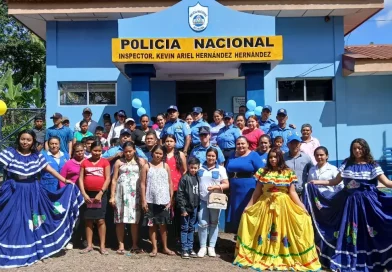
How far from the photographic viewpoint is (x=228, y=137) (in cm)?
707

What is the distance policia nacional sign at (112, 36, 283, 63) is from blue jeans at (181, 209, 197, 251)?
4634 mm

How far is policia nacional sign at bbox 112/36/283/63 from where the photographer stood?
370 inches

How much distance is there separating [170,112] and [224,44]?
2765 mm

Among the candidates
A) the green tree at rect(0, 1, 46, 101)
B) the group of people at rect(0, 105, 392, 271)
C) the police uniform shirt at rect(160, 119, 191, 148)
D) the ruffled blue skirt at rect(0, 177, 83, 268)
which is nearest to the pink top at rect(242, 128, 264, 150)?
the group of people at rect(0, 105, 392, 271)

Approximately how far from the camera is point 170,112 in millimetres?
7535

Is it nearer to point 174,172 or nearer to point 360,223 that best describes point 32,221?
point 174,172

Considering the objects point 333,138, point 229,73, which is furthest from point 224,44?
point 333,138

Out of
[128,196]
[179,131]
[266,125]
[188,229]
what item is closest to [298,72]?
[266,125]

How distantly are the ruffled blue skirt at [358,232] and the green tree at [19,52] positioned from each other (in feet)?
55.9

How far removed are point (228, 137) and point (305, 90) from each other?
5756mm

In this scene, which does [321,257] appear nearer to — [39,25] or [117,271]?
[117,271]

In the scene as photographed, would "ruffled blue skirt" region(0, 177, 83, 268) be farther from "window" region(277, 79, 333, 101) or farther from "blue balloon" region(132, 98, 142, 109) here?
"window" region(277, 79, 333, 101)

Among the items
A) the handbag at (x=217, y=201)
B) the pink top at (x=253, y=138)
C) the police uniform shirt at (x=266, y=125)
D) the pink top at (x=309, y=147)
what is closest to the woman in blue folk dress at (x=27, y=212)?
the handbag at (x=217, y=201)

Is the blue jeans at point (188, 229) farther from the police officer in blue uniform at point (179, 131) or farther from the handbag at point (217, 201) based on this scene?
the police officer in blue uniform at point (179, 131)
